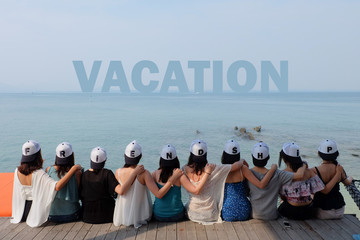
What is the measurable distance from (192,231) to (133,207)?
2.83 feet

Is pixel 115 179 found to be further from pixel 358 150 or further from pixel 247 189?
pixel 358 150

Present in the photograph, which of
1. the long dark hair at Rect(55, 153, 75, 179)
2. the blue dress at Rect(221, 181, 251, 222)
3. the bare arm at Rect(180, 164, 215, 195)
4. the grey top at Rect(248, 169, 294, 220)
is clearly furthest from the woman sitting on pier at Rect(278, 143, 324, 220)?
the long dark hair at Rect(55, 153, 75, 179)

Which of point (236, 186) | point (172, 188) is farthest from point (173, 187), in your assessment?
point (236, 186)

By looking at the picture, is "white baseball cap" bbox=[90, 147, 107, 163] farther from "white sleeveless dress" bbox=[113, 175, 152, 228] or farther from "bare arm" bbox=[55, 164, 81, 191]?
"white sleeveless dress" bbox=[113, 175, 152, 228]

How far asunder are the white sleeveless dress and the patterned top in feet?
6.45

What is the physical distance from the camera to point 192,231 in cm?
398

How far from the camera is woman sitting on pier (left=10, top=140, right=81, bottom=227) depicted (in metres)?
4.01

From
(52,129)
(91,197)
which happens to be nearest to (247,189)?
(91,197)

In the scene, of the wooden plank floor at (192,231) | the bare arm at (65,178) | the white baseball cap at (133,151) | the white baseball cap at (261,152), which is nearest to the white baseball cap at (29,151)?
the bare arm at (65,178)

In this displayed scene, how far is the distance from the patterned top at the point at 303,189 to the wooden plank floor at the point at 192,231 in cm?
38

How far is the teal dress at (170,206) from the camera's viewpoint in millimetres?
4164

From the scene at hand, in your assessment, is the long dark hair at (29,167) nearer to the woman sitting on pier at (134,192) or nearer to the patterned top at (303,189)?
the woman sitting on pier at (134,192)

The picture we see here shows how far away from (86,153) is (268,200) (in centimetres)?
1913

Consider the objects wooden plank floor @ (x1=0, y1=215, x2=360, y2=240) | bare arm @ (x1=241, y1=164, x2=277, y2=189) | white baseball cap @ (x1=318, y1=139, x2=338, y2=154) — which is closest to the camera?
wooden plank floor @ (x1=0, y1=215, x2=360, y2=240)
